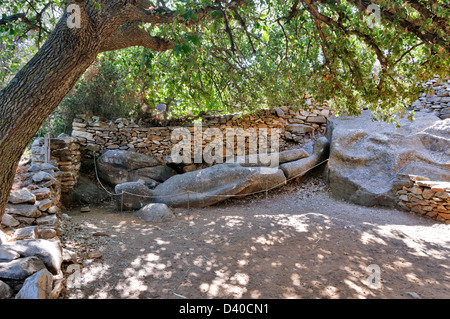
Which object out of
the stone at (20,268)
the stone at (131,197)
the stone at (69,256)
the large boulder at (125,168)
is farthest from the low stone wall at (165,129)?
the stone at (20,268)

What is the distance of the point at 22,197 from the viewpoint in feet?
11.5

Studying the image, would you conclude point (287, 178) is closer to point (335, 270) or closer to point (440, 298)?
point (335, 270)

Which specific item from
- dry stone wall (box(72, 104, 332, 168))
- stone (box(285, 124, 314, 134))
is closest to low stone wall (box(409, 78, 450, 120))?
dry stone wall (box(72, 104, 332, 168))

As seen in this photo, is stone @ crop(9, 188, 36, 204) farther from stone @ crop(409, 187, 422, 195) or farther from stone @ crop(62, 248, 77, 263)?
stone @ crop(409, 187, 422, 195)

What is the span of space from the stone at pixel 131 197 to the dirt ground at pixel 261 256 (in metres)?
0.49

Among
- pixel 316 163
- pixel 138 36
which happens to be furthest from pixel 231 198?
pixel 138 36

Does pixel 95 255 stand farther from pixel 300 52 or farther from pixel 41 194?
pixel 300 52

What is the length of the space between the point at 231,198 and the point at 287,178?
161 centimetres

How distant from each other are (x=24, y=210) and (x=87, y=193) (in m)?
3.27

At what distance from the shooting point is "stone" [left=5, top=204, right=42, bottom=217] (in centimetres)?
325

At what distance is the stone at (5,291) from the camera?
1793 millimetres

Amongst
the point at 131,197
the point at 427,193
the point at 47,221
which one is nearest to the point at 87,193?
the point at 131,197

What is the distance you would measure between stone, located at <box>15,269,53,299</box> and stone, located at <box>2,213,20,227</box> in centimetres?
144

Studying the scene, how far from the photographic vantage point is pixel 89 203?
6379mm
